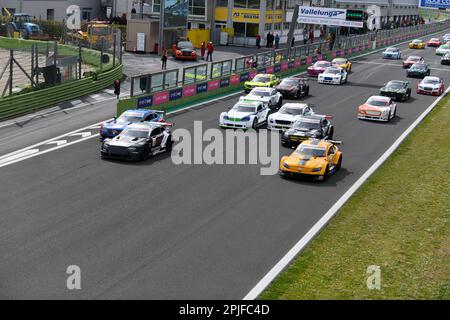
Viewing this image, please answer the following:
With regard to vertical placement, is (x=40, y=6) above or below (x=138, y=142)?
above

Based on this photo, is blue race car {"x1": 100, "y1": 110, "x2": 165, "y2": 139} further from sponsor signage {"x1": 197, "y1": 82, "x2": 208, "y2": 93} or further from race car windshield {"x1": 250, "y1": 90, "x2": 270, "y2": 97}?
sponsor signage {"x1": 197, "y1": 82, "x2": 208, "y2": 93}

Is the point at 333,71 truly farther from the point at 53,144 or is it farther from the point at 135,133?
the point at 135,133

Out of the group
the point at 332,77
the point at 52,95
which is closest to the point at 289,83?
the point at 332,77

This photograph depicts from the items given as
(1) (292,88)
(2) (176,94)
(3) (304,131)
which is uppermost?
(1) (292,88)

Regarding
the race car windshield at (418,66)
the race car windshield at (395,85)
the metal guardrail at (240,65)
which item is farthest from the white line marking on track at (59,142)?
the race car windshield at (418,66)

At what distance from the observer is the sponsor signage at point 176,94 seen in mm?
43916

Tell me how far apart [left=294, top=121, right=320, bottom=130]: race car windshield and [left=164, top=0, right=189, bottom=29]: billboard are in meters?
38.3

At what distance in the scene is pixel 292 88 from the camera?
4931cm

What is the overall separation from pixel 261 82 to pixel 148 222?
2894 cm

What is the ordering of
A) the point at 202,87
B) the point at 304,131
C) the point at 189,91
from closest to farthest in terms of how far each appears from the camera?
1. the point at 304,131
2. the point at 189,91
3. the point at 202,87

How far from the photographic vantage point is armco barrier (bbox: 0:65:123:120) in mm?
39688

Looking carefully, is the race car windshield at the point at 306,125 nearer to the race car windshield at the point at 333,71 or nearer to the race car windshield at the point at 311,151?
the race car windshield at the point at 311,151
